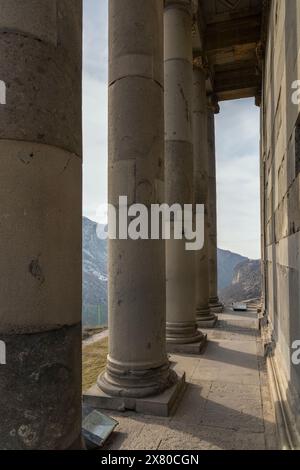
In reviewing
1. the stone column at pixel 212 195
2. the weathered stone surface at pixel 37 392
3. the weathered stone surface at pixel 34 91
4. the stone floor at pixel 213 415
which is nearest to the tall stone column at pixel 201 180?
the stone column at pixel 212 195

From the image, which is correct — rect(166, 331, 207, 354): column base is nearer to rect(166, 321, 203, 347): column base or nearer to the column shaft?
rect(166, 321, 203, 347): column base

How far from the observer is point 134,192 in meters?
11.0

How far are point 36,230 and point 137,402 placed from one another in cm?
749

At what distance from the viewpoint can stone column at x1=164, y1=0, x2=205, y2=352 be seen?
1719 cm

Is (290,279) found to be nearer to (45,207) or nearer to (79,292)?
(79,292)

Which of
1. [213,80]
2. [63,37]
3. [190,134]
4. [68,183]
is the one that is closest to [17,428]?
[68,183]

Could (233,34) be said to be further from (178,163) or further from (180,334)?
(180,334)

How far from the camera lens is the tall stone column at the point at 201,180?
81.6 feet

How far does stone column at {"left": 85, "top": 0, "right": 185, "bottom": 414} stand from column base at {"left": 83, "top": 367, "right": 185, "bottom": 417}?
0.04m

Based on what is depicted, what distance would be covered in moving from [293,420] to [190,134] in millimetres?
13571

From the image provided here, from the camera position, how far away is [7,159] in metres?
4.80

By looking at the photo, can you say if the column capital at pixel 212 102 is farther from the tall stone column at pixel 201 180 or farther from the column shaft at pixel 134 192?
the column shaft at pixel 134 192

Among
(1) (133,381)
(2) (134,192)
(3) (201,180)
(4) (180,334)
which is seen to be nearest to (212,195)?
(3) (201,180)

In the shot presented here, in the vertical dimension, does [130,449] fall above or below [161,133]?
below
